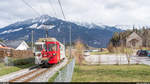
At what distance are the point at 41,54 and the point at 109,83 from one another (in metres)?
11.3

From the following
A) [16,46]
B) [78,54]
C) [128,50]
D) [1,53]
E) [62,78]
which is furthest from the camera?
[16,46]

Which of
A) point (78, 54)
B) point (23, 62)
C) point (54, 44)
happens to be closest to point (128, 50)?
point (78, 54)

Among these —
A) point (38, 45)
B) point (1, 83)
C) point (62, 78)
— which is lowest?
point (1, 83)

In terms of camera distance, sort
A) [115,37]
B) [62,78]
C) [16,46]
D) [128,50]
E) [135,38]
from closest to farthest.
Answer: [62,78] → [128,50] → [16,46] → [135,38] → [115,37]

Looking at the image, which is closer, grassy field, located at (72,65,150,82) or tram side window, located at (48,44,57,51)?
grassy field, located at (72,65,150,82)

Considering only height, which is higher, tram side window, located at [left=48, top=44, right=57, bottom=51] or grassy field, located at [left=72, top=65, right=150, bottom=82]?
tram side window, located at [left=48, top=44, right=57, bottom=51]

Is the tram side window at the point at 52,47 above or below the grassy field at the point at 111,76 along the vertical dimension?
above

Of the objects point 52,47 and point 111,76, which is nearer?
point 111,76

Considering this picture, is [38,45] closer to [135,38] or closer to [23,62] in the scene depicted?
[23,62]

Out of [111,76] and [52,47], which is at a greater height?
[52,47]

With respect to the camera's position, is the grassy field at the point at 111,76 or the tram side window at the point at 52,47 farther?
the tram side window at the point at 52,47

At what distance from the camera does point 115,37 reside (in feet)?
333

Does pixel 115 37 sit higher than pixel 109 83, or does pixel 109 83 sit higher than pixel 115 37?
pixel 115 37

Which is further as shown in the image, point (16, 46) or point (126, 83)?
point (16, 46)
